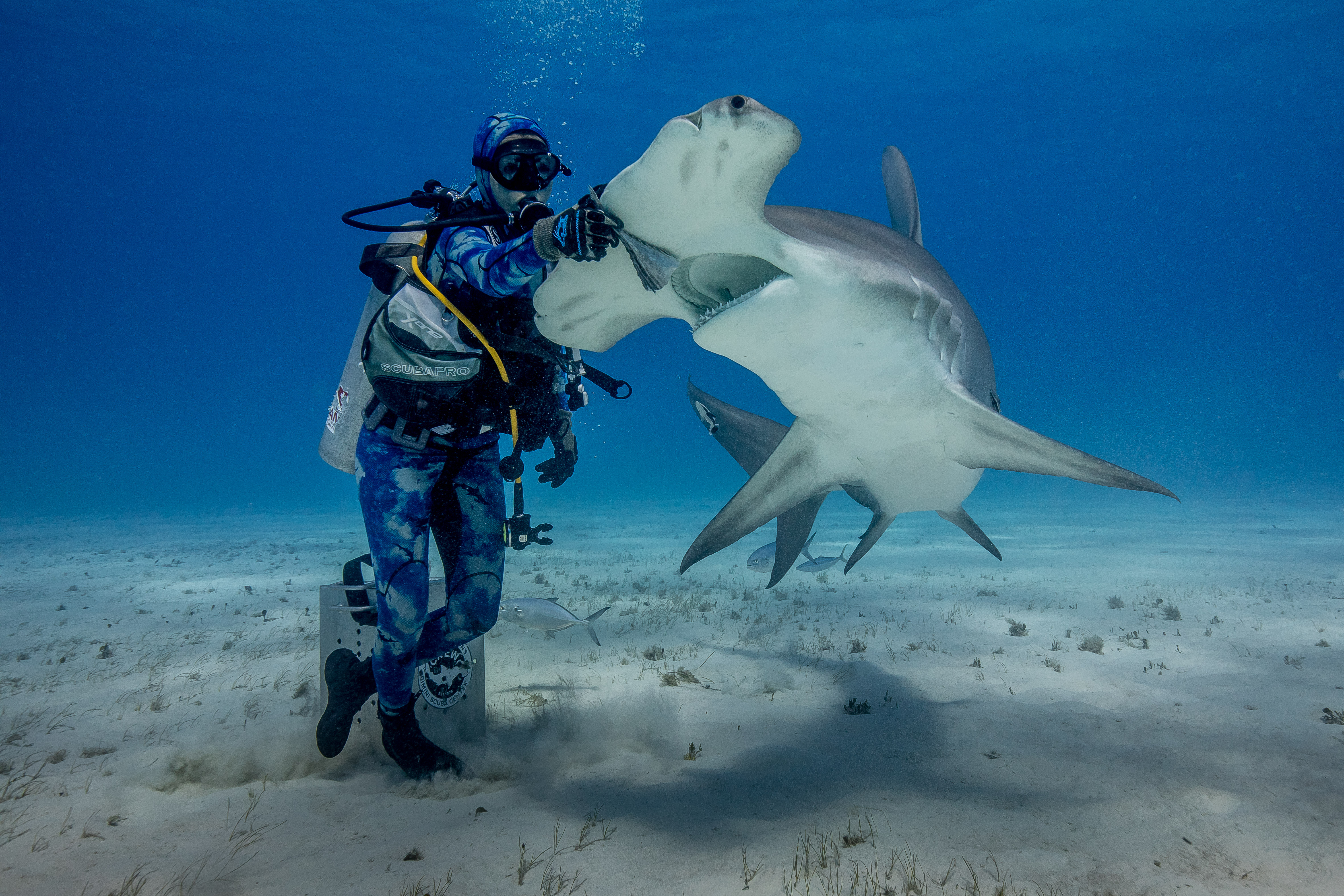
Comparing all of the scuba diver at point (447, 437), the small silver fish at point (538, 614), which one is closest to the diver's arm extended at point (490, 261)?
the scuba diver at point (447, 437)

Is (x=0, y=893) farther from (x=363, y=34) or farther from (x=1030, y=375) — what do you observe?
(x=1030, y=375)

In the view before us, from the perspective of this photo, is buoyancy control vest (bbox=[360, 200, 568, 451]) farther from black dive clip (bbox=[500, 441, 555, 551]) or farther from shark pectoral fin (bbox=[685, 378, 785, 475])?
shark pectoral fin (bbox=[685, 378, 785, 475])

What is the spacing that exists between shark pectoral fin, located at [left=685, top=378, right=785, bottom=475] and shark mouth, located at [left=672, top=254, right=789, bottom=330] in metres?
2.16

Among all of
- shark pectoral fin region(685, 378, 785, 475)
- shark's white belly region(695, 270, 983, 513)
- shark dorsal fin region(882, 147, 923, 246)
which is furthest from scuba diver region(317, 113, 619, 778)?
shark dorsal fin region(882, 147, 923, 246)

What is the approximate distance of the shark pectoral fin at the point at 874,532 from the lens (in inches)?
195

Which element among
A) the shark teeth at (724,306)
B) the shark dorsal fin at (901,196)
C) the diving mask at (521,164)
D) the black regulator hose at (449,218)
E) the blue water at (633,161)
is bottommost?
the shark teeth at (724,306)

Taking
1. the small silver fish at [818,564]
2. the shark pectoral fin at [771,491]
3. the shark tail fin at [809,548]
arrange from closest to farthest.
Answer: the shark pectoral fin at [771,491] < the small silver fish at [818,564] < the shark tail fin at [809,548]

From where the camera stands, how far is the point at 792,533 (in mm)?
4922

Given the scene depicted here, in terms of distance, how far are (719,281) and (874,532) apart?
3.29 meters

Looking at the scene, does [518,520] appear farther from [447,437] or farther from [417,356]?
[417,356]

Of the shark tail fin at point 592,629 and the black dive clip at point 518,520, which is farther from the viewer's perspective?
the shark tail fin at point 592,629

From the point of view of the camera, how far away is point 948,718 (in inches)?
148

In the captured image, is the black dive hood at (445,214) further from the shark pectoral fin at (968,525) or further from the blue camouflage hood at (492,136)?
the shark pectoral fin at (968,525)

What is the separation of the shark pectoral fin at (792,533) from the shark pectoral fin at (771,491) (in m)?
0.65
